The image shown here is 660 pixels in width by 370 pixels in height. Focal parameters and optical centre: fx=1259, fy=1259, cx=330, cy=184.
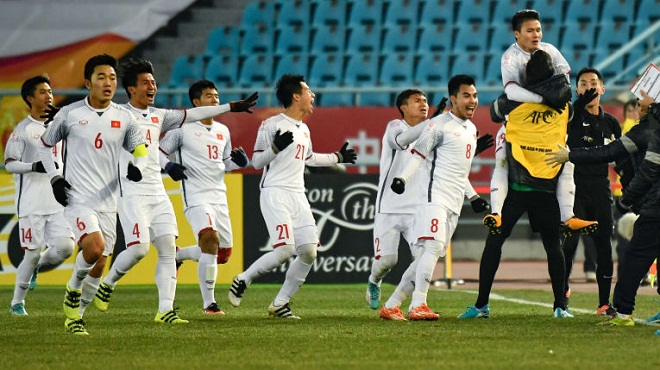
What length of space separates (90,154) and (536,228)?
3.86 m

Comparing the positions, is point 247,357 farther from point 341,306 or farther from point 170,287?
point 341,306

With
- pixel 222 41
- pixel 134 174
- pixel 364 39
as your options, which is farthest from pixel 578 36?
pixel 134 174

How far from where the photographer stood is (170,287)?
10461 millimetres

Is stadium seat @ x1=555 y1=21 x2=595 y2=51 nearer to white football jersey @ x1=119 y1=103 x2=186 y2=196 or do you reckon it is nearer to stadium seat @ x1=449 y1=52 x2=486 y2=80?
stadium seat @ x1=449 y1=52 x2=486 y2=80

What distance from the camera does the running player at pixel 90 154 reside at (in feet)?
31.3

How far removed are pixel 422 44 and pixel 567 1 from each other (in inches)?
113

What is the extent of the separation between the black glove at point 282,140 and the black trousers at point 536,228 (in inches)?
75.5

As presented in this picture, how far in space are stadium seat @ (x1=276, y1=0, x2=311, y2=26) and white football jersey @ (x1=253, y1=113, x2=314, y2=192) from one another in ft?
40.4

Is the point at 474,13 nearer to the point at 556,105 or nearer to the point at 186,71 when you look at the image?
the point at 186,71

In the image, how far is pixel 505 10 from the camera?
22891 mm

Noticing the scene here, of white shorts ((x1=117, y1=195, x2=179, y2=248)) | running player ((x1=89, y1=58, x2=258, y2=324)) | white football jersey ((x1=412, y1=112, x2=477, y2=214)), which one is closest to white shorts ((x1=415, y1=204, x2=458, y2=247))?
white football jersey ((x1=412, y1=112, x2=477, y2=214))

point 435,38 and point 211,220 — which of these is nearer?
point 211,220

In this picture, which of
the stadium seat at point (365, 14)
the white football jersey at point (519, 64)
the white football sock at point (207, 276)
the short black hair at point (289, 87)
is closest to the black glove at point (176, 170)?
the white football sock at point (207, 276)

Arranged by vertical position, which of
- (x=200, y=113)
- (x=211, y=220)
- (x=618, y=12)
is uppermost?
(x=618, y=12)
